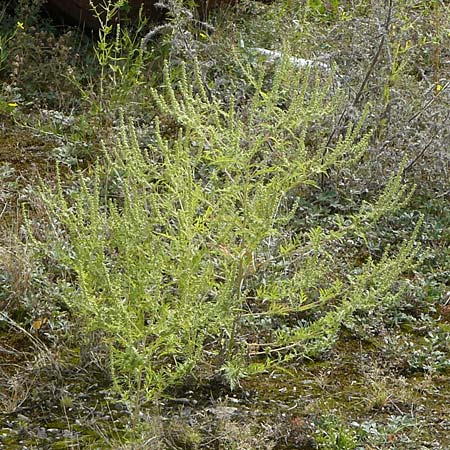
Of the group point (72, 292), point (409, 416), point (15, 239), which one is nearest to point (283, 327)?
point (409, 416)

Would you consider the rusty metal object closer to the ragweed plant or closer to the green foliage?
the ragweed plant

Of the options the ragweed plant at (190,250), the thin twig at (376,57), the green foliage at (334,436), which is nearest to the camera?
the ragweed plant at (190,250)

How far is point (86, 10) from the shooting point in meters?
6.11

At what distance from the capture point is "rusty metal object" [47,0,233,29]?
6125 mm

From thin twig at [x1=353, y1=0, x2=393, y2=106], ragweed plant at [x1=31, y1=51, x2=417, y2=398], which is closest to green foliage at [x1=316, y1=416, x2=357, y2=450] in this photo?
ragweed plant at [x1=31, y1=51, x2=417, y2=398]

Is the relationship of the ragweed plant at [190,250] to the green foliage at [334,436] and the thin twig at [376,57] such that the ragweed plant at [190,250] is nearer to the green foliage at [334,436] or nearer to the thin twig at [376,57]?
the green foliage at [334,436]

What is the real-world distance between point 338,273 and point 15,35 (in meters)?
2.74

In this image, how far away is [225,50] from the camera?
6062 mm

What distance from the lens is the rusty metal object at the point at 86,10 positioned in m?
6.12

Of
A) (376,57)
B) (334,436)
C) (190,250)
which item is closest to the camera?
(190,250)

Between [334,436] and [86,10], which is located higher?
[86,10]

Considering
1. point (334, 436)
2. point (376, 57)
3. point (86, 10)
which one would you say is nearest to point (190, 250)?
point (334, 436)

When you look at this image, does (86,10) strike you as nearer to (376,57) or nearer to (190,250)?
(376,57)

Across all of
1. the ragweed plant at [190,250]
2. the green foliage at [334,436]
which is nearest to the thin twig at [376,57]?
the ragweed plant at [190,250]
